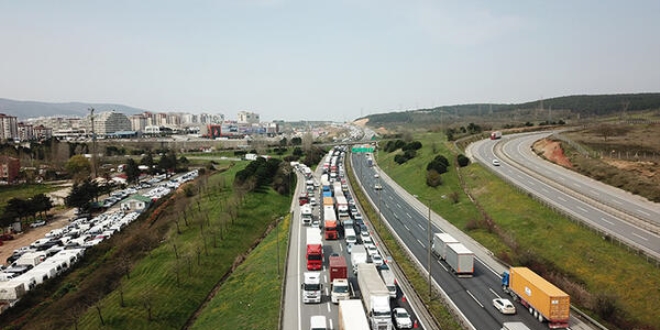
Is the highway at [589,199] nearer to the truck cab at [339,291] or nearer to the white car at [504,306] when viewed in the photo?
the white car at [504,306]

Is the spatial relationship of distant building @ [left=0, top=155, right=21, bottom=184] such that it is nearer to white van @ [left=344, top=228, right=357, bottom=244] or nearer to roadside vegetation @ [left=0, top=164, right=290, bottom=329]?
roadside vegetation @ [left=0, top=164, right=290, bottom=329]

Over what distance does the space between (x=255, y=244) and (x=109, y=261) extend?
18198 mm

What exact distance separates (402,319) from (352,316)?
4.80 meters

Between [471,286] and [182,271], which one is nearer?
[471,286]

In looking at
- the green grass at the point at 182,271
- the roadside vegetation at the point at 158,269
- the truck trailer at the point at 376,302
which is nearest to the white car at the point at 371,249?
the truck trailer at the point at 376,302

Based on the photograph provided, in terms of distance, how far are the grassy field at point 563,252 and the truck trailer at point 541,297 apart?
4.35 metres

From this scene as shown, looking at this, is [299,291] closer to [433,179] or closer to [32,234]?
[433,179]

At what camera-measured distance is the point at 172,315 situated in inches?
1431

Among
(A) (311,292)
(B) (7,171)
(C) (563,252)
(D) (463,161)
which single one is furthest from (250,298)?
(B) (7,171)

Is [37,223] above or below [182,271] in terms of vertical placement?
below

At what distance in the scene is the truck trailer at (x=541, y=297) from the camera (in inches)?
1016

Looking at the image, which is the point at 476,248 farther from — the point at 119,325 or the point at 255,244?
the point at 119,325

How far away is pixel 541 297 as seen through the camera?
87.7ft

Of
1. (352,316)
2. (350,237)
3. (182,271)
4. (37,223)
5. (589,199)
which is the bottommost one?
(37,223)
